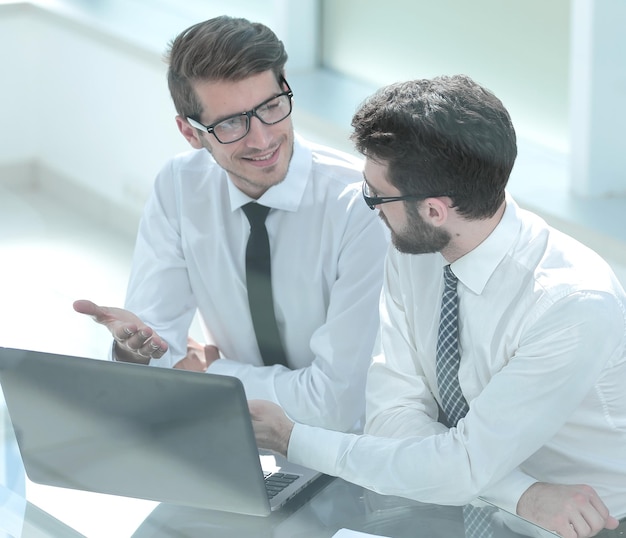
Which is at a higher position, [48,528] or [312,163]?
[312,163]

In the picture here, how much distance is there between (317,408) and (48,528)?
592 millimetres

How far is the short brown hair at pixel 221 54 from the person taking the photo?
1.97 m

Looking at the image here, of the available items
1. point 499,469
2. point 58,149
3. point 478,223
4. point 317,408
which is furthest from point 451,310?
point 58,149

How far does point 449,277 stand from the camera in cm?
170

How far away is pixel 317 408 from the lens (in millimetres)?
2002

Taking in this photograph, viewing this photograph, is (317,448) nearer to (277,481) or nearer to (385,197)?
(277,481)

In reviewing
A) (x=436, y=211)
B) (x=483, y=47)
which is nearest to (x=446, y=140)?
(x=436, y=211)

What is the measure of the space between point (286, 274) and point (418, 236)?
507 millimetres

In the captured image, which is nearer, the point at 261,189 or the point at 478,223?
the point at 478,223

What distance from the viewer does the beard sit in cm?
164

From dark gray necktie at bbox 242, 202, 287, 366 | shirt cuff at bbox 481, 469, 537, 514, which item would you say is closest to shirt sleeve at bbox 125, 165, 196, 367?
dark gray necktie at bbox 242, 202, 287, 366

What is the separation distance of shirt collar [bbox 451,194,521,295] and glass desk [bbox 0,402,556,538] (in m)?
0.34

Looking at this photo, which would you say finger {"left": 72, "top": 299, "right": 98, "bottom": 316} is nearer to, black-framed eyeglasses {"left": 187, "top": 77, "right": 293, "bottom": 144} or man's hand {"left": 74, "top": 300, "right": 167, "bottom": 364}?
man's hand {"left": 74, "top": 300, "right": 167, "bottom": 364}

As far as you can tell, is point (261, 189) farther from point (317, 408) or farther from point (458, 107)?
point (458, 107)
